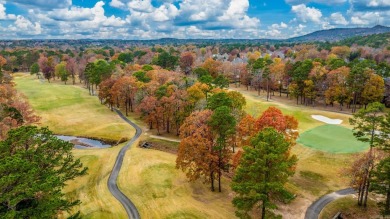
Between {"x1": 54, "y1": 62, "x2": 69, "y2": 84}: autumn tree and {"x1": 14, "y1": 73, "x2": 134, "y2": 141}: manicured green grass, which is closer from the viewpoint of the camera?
{"x1": 14, "y1": 73, "x2": 134, "y2": 141}: manicured green grass

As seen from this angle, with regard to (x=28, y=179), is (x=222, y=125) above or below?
above

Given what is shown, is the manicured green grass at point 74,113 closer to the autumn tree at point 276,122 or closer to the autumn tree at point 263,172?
the autumn tree at point 276,122

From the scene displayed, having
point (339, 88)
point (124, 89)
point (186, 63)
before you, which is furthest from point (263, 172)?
point (186, 63)

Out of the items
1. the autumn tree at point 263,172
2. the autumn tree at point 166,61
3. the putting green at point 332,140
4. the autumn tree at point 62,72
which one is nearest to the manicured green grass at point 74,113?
the autumn tree at point 62,72

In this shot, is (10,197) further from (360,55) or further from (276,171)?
(360,55)

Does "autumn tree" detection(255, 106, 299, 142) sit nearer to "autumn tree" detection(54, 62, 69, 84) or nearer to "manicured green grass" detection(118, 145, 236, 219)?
"manicured green grass" detection(118, 145, 236, 219)

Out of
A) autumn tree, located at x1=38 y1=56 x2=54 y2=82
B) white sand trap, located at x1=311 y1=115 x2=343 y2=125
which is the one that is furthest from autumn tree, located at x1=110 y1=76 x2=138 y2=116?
autumn tree, located at x1=38 y1=56 x2=54 y2=82

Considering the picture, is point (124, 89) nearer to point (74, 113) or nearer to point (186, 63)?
point (74, 113)
